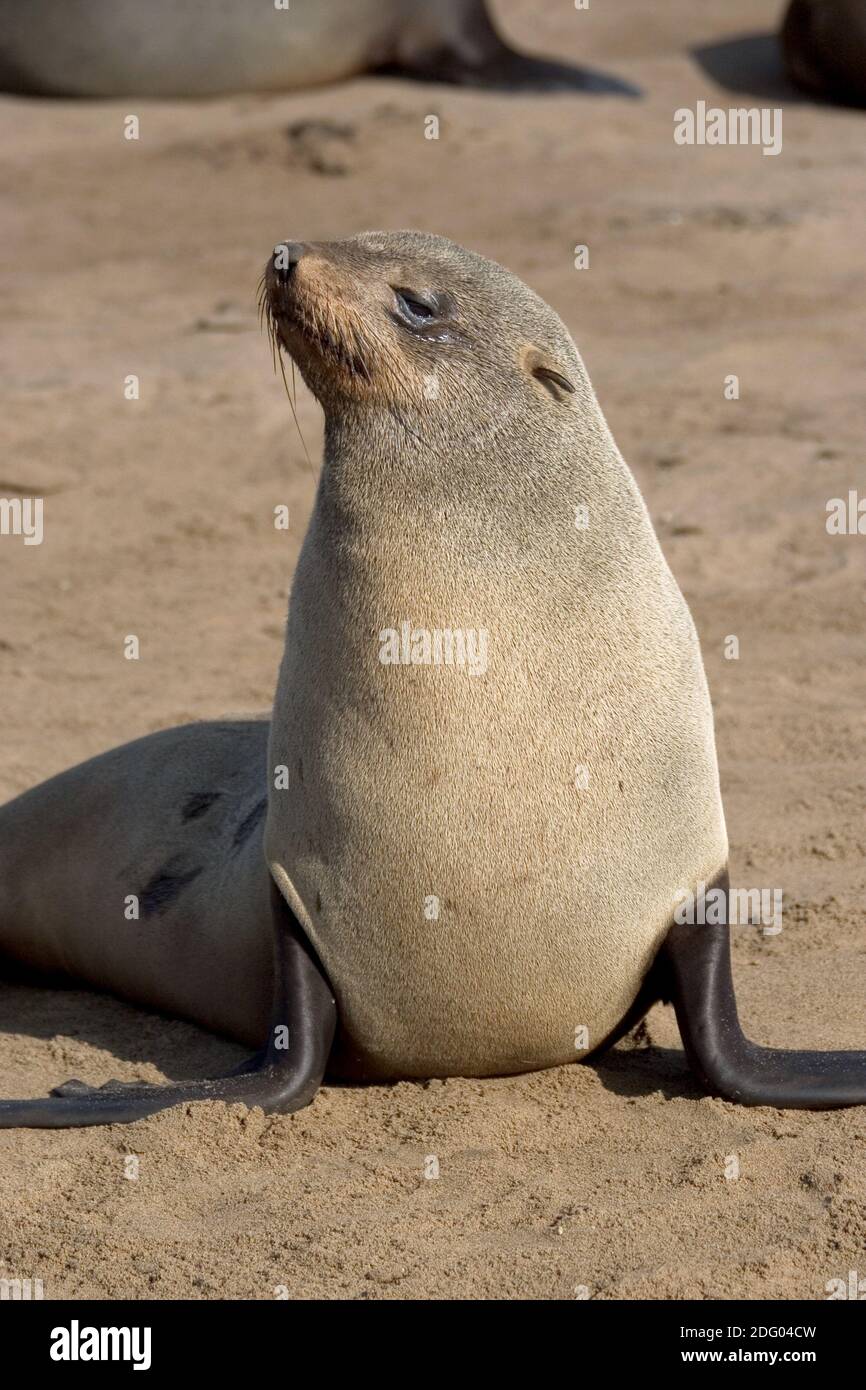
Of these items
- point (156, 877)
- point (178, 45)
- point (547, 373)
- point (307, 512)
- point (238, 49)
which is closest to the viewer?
point (547, 373)

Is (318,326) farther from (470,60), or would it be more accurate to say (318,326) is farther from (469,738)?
(470,60)

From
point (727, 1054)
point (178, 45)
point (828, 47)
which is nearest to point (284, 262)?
point (727, 1054)

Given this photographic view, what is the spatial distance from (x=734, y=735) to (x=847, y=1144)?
2.50m

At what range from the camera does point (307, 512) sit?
8.46 m

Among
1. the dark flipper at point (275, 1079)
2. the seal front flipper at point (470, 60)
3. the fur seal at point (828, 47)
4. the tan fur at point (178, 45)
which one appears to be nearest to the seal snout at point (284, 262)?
the dark flipper at point (275, 1079)

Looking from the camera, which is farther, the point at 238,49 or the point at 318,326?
the point at 238,49

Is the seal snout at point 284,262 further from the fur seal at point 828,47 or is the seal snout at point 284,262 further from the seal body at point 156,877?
the fur seal at point 828,47

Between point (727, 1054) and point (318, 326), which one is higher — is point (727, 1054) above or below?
below

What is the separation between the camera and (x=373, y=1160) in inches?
157

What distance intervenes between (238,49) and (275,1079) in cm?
1094

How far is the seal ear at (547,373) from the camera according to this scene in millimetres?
4328
